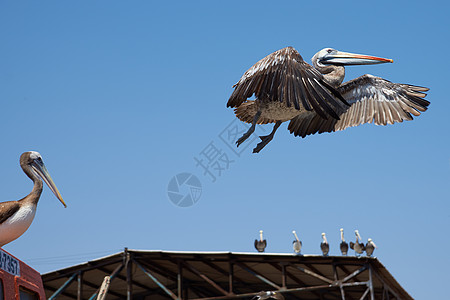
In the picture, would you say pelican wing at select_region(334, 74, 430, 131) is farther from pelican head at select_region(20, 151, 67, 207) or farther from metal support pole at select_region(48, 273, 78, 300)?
metal support pole at select_region(48, 273, 78, 300)

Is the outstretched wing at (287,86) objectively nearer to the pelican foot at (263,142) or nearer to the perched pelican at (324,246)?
the pelican foot at (263,142)

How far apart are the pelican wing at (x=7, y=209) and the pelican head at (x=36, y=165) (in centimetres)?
65

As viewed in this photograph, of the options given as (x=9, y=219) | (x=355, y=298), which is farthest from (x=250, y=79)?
(x=355, y=298)

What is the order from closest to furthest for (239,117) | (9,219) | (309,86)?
(309,86), (9,219), (239,117)

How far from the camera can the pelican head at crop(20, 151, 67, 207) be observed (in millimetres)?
7484

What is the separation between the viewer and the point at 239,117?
281 inches

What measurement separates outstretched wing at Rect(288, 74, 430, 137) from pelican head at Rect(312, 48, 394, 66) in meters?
0.58

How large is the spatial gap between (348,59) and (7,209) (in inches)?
152

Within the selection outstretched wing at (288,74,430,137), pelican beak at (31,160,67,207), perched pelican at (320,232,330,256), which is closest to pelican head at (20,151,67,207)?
pelican beak at (31,160,67,207)

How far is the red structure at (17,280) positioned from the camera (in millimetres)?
5809

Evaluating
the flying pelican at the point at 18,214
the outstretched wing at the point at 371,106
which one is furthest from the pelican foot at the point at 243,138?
the flying pelican at the point at 18,214

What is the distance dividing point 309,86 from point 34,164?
3446mm

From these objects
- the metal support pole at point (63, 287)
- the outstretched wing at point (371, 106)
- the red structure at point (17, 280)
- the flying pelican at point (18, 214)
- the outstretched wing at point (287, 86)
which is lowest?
the red structure at point (17, 280)

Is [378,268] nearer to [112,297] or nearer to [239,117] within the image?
[112,297]
